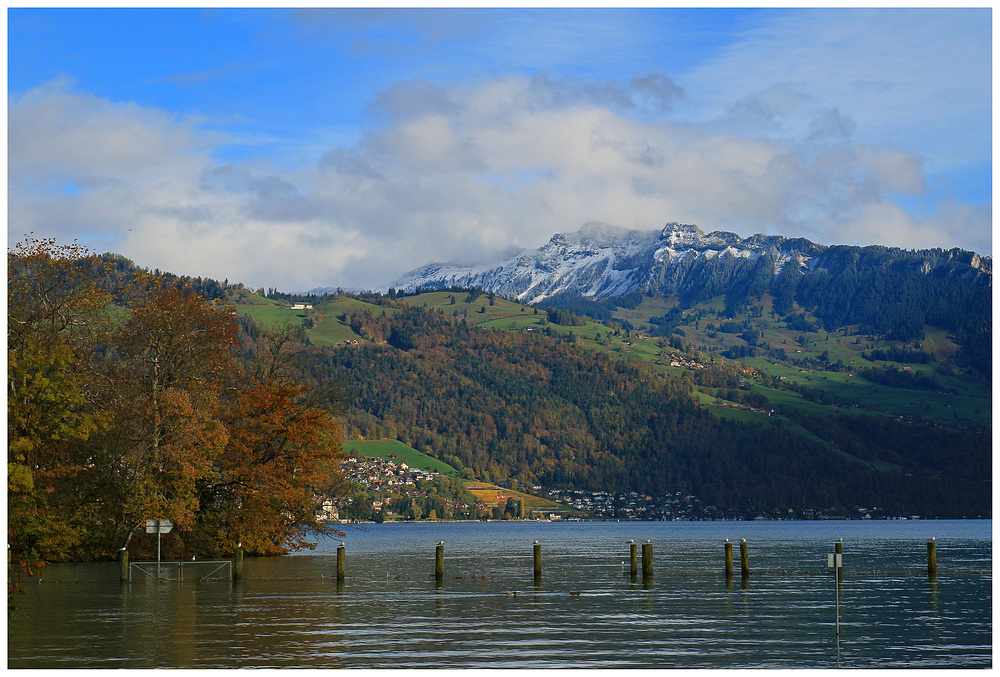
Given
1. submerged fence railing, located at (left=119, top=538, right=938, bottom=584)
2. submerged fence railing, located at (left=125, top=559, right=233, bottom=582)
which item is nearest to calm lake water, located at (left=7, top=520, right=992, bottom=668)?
submerged fence railing, located at (left=125, top=559, right=233, bottom=582)

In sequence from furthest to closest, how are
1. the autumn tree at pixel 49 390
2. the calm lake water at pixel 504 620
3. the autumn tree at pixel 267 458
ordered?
the autumn tree at pixel 267 458, the autumn tree at pixel 49 390, the calm lake water at pixel 504 620

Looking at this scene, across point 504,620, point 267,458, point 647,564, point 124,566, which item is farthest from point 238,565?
point 504,620

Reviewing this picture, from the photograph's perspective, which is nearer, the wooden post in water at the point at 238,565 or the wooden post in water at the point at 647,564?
the wooden post in water at the point at 238,565

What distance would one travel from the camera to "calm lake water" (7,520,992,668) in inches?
920

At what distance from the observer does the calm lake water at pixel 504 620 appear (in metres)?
23.4

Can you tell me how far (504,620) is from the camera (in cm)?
3094

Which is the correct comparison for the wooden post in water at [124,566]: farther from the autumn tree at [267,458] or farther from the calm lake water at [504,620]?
the autumn tree at [267,458]

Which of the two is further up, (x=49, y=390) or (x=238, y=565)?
(x=49, y=390)

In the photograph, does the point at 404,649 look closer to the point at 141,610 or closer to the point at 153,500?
the point at 141,610

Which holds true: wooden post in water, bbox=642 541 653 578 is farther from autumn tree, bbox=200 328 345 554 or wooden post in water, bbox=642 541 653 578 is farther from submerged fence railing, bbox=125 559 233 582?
autumn tree, bbox=200 328 345 554

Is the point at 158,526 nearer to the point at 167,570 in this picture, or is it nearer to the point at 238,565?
the point at 238,565

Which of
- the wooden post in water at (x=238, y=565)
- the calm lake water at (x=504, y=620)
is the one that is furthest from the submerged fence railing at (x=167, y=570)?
Answer: the wooden post in water at (x=238, y=565)

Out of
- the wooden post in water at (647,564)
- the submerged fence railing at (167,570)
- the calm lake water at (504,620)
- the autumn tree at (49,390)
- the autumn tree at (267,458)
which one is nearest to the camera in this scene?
the calm lake water at (504,620)

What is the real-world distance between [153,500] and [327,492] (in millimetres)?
15270
